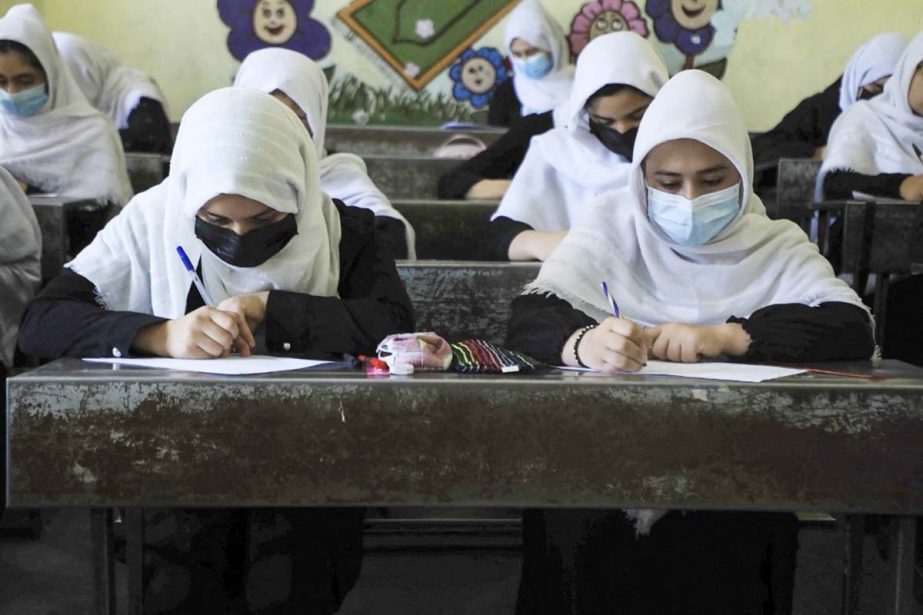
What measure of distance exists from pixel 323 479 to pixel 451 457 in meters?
0.16

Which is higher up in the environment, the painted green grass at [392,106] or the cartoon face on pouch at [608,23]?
the cartoon face on pouch at [608,23]

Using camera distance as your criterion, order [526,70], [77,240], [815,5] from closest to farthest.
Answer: [77,240] < [526,70] < [815,5]

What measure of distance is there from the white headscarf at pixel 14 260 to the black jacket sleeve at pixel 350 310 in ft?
3.04

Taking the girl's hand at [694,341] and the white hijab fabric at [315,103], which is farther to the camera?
the white hijab fabric at [315,103]

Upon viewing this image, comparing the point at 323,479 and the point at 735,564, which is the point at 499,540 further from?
the point at 323,479

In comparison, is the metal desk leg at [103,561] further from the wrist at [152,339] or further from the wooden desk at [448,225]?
the wooden desk at [448,225]

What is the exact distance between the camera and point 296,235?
2.05m

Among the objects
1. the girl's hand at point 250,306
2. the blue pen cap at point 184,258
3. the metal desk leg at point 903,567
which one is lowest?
the metal desk leg at point 903,567

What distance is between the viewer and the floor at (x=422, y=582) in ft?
7.91

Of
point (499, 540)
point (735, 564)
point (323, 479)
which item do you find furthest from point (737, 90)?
point (323, 479)

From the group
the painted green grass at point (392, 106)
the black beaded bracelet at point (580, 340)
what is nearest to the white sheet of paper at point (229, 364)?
the black beaded bracelet at point (580, 340)

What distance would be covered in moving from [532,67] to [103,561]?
522 cm

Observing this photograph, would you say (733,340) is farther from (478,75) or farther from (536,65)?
(478,75)

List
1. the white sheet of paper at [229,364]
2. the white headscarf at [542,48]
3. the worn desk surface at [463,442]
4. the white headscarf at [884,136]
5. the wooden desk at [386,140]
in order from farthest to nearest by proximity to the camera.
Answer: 1. the white headscarf at [542,48]
2. the wooden desk at [386,140]
3. the white headscarf at [884,136]
4. the white sheet of paper at [229,364]
5. the worn desk surface at [463,442]
